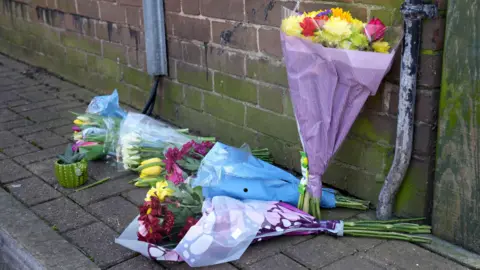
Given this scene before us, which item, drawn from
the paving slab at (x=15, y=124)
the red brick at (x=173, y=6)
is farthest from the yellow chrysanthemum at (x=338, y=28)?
the paving slab at (x=15, y=124)

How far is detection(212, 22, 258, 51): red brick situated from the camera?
405 cm

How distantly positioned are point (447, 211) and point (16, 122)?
3.94 meters

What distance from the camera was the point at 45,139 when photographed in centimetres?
489

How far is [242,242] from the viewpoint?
9.76ft

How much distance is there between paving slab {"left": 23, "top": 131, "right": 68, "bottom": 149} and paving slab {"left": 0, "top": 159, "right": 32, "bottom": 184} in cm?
38

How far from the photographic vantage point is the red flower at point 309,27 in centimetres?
304

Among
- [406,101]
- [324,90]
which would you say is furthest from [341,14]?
[406,101]

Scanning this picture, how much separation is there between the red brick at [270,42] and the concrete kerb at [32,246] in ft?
5.81

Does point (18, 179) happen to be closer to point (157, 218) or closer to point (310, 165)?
point (157, 218)

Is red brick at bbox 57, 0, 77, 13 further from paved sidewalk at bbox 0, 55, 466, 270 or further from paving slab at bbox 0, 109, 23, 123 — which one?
paved sidewalk at bbox 0, 55, 466, 270

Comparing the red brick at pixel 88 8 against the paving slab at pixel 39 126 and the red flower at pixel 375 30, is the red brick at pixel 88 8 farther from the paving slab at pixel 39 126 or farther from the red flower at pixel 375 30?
the red flower at pixel 375 30

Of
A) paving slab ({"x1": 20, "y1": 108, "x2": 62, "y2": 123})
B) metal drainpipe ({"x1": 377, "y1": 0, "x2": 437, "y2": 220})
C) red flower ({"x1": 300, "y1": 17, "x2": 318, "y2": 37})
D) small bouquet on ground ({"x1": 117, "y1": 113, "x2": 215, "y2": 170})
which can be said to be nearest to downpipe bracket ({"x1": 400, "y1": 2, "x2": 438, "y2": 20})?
metal drainpipe ({"x1": 377, "y1": 0, "x2": 437, "y2": 220})

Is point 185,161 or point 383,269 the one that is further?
point 185,161

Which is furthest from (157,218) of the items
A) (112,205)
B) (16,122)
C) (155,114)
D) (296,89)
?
(16,122)
